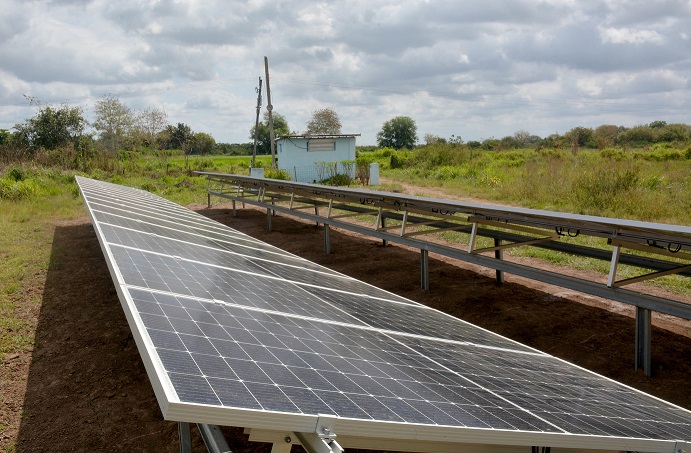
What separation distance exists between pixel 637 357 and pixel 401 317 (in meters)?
3.23

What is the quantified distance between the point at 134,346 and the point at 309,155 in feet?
92.3

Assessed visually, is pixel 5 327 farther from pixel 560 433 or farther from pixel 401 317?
pixel 560 433

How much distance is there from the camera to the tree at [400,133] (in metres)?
85.9

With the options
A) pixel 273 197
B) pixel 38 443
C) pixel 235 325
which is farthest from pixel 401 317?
pixel 273 197

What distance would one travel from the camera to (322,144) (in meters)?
34.8

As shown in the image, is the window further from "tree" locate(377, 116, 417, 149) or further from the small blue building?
"tree" locate(377, 116, 417, 149)

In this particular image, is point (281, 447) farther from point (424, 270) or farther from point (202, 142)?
point (202, 142)

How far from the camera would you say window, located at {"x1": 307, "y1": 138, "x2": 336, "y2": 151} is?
113 ft

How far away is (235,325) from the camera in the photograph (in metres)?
3.43

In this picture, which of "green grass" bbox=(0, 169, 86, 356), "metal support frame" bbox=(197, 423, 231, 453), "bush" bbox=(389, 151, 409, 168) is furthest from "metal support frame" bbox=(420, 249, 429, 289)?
"bush" bbox=(389, 151, 409, 168)

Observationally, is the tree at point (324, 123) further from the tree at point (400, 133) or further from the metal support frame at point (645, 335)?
the metal support frame at point (645, 335)

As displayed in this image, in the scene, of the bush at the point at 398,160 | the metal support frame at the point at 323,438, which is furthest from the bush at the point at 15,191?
the bush at the point at 398,160

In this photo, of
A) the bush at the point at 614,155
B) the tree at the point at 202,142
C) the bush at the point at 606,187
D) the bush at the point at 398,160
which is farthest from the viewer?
the tree at the point at 202,142

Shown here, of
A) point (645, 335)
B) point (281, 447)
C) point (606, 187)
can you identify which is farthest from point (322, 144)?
point (281, 447)
